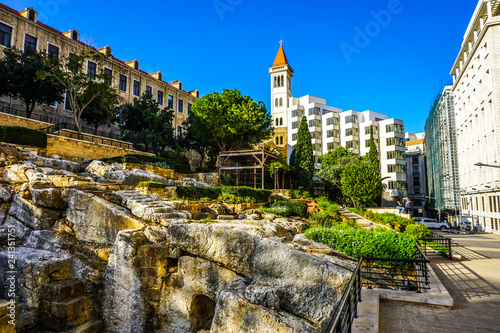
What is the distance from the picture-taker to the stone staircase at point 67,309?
25.4 feet

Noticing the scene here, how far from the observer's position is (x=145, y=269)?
7.82 metres

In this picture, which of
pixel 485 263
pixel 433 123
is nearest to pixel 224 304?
pixel 485 263

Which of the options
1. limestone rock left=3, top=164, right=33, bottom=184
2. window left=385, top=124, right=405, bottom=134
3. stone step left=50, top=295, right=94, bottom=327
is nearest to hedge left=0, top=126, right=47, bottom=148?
limestone rock left=3, top=164, right=33, bottom=184

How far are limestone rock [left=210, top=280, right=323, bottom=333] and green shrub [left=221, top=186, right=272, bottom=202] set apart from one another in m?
11.9

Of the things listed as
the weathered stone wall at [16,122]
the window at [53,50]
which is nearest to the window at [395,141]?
the weathered stone wall at [16,122]

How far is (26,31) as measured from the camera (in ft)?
102

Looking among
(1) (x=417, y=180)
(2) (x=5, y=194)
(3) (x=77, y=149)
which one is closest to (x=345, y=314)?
(2) (x=5, y=194)

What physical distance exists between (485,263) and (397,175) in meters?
46.3

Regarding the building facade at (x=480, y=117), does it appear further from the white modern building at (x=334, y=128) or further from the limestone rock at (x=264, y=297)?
the limestone rock at (x=264, y=297)

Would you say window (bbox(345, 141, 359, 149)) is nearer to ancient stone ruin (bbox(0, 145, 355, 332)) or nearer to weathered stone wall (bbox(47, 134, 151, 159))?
weathered stone wall (bbox(47, 134, 151, 159))

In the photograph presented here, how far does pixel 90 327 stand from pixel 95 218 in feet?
9.95

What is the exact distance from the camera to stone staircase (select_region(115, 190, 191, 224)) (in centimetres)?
905

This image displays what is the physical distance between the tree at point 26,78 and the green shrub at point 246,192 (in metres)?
17.2

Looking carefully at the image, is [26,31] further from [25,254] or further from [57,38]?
[25,254]
